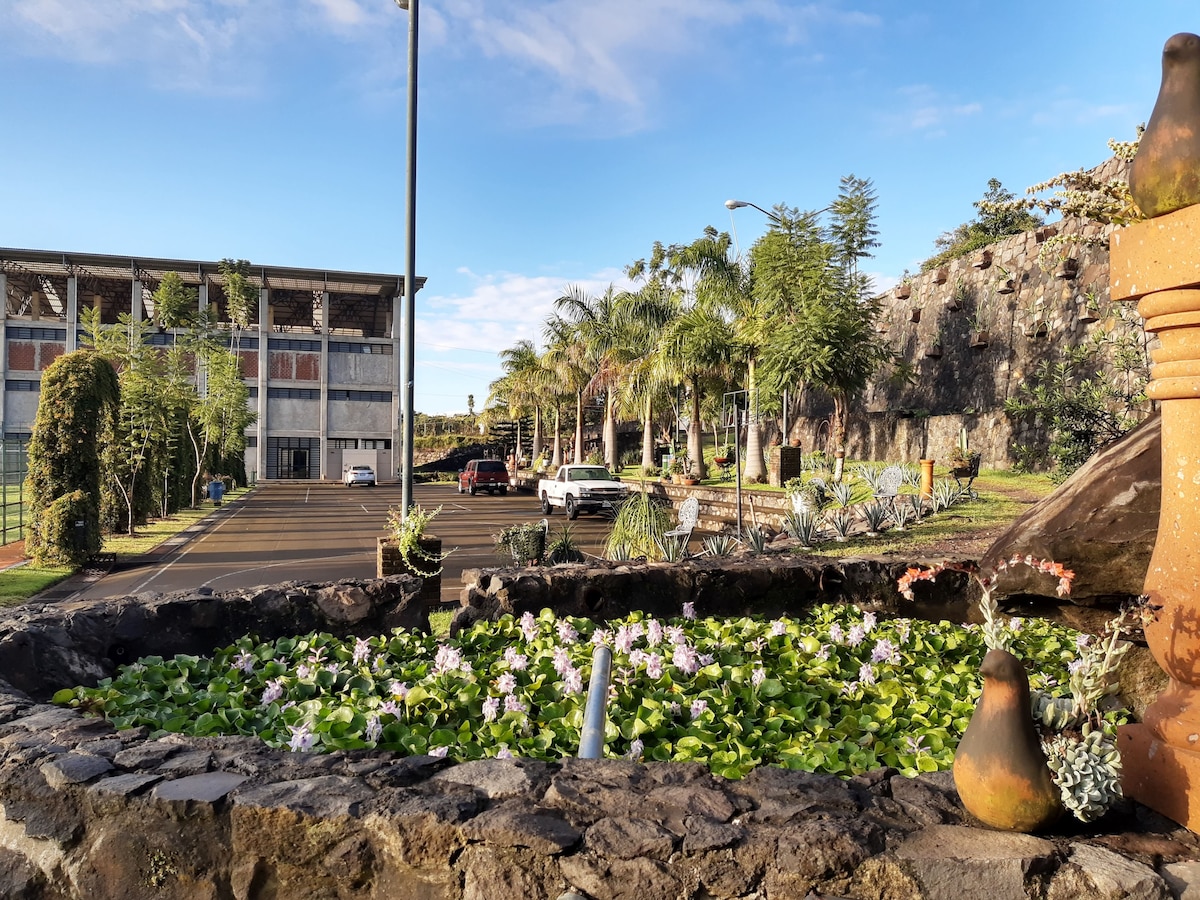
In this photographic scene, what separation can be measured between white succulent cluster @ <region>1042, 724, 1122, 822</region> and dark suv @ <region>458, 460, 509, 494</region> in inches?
1380

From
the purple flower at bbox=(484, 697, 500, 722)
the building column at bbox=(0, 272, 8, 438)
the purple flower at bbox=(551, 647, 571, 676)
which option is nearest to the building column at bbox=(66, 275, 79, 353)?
the building column at bbox=(0, 272, 8, 438)

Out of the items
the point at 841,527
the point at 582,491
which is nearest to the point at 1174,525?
the point at 841,527

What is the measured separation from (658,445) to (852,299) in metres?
22.5

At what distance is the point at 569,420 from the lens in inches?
2104

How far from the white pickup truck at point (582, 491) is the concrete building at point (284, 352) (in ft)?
104

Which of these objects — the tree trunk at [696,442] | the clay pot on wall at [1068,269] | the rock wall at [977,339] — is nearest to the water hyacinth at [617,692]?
the rock wall at [977,339]

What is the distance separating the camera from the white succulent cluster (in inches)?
84.7

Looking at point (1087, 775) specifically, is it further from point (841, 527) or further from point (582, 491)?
point (582, 491)

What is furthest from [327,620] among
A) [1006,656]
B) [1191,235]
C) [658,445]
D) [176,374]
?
[658,445]

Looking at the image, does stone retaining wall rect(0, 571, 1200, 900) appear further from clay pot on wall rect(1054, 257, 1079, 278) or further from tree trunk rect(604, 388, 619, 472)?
tree trunk rect(604, 388, 619, 472)

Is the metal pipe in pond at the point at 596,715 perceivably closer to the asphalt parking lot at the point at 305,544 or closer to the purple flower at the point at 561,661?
the purple flower at the point at 561,661

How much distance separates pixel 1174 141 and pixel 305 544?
1744 cm

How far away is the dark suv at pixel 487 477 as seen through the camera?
36.7 meters

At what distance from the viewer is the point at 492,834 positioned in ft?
7.38
